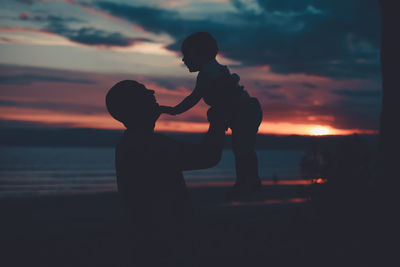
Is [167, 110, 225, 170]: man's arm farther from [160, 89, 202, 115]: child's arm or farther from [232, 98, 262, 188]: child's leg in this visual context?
[232, 98, 262, 188]: child's leg

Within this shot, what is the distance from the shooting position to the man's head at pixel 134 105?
2848 mm

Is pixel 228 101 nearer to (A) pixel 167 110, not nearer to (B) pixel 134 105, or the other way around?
(A) pixel 167 110

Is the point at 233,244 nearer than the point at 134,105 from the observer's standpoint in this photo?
No

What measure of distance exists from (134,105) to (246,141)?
99cm

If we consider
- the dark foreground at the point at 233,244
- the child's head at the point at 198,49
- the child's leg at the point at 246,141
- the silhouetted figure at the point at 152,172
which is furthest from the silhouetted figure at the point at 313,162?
the silhouetted figure at the point at 152,172

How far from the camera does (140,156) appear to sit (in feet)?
9.11

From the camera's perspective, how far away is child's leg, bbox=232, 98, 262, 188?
314 centimetres

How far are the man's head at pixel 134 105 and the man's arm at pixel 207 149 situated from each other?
0.34 m

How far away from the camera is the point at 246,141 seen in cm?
322

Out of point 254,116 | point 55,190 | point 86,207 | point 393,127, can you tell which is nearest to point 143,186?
point 254,116

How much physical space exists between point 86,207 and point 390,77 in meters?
28.5

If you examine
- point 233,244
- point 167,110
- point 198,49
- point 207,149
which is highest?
point 198,49

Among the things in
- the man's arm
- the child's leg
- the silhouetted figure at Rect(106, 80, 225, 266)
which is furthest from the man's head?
the child's leg

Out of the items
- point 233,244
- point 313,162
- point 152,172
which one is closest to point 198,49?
point 152,172
